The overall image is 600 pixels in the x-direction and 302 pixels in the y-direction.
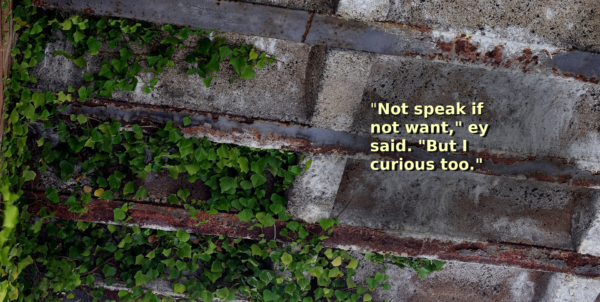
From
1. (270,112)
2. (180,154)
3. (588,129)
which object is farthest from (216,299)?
(588,129)

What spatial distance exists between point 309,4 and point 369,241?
146 centimetres

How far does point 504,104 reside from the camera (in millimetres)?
2311

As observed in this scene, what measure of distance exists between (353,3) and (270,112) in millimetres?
745

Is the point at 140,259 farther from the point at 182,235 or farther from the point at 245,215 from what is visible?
the point at 245,215

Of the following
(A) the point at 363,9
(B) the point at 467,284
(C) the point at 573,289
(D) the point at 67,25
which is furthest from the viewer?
(B) the point at 467,284

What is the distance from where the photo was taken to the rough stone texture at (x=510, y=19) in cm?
172

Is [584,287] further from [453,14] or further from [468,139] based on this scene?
[453,14]

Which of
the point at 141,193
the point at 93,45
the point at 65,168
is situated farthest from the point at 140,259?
the point at 93,45

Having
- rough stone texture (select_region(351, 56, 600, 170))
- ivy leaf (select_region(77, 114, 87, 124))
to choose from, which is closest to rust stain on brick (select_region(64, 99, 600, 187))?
ivy leaf (select_region(77, 114, 87, 124))

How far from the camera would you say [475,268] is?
268cm

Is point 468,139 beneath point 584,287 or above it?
above

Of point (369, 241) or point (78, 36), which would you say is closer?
point (78, 36)

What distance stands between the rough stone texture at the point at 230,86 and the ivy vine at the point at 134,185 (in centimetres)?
5

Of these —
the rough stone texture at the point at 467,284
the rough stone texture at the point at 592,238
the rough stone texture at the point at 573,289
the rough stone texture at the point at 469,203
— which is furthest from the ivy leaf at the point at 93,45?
the rough stone texture at the point at 573,289
